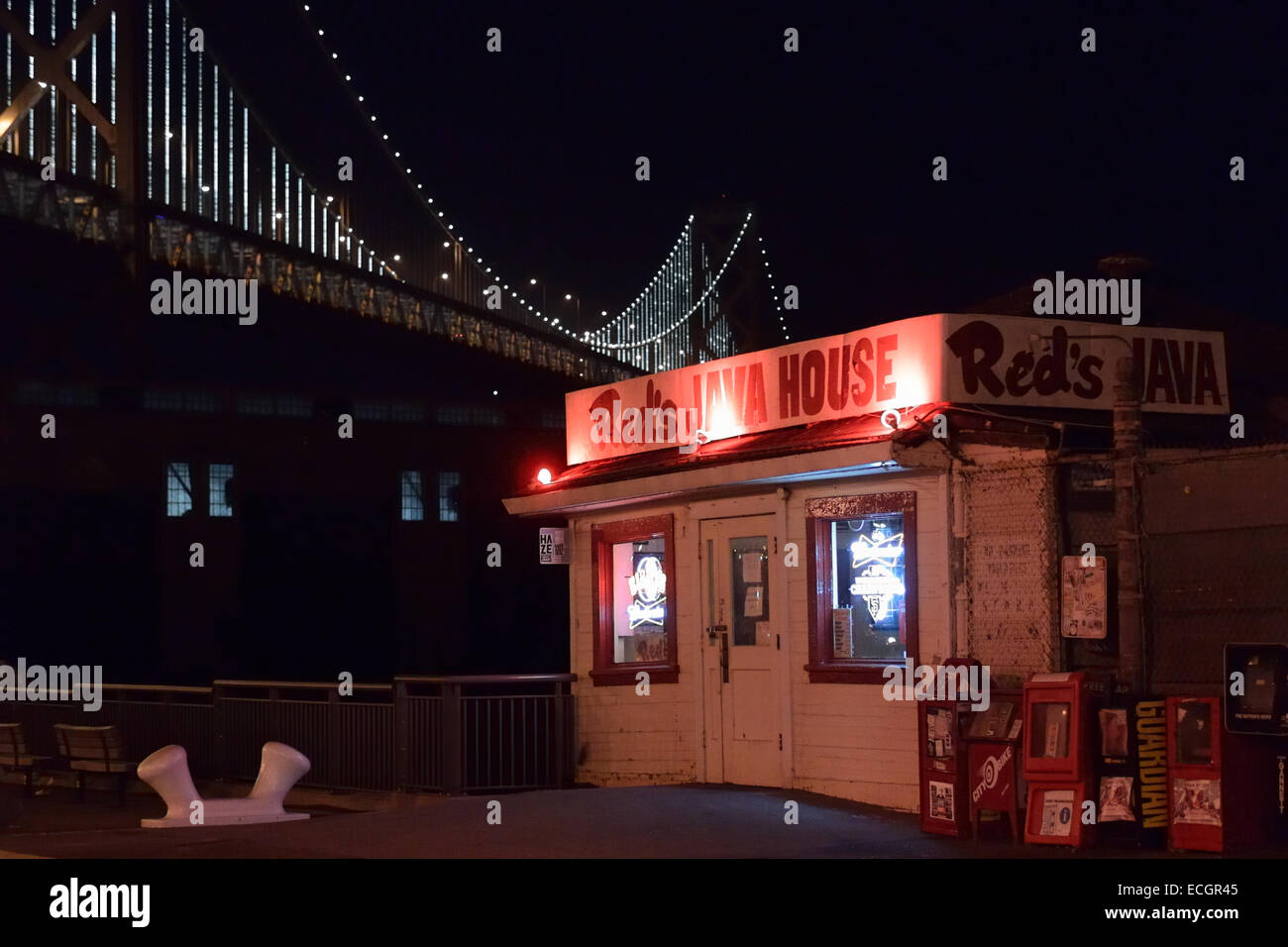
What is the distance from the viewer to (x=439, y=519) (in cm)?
4897

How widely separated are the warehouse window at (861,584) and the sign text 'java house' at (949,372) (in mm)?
777

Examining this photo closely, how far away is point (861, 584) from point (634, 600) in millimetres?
2976

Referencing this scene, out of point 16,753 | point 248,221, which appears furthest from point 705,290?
point 16,753

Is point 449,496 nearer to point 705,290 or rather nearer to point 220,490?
point 220,490

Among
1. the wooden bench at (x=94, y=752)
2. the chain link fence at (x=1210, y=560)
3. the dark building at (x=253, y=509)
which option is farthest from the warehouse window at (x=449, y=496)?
the chain link fence at (x=1210, y=560)

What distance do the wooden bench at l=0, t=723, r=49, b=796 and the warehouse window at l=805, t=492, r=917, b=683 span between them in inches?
367

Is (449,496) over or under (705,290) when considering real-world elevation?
under

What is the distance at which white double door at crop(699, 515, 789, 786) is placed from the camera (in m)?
12.6

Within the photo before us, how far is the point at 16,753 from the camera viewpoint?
56.1 ft

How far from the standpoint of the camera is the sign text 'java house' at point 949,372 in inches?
447

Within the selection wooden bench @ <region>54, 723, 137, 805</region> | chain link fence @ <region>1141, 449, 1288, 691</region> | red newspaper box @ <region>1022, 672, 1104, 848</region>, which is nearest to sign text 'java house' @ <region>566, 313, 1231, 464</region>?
chain link fence @ <region>1141, 449, 1288, 691</region>
